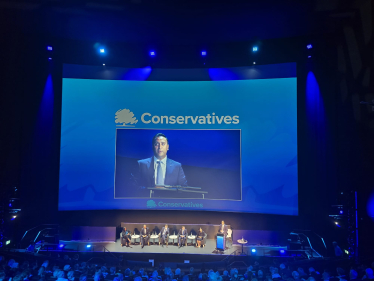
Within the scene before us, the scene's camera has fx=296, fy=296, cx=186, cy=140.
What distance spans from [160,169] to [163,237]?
7.66ft

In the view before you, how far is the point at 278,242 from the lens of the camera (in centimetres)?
1028

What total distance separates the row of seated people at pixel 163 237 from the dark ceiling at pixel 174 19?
6615 mm

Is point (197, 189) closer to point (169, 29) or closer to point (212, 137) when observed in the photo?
point (212, 137)

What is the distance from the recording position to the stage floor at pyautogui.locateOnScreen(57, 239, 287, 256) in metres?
9.41

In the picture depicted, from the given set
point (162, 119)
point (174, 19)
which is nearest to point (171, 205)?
point (162, 119)

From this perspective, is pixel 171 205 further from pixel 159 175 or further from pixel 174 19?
pixel 174 19

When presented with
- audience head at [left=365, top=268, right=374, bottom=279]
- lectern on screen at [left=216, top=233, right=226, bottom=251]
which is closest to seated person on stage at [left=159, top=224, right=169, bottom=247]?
lectern on screen at [left=216, top=233, right=226, bottom=251]

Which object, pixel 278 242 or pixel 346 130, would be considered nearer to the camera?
pixel 346 130

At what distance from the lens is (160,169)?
10.7 metres

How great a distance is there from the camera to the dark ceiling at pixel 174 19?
8148mm

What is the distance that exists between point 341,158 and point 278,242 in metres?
3.54

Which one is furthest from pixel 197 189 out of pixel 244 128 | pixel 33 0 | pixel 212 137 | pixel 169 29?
pixel 33 0

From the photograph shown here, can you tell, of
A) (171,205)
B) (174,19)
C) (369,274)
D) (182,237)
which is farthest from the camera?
(171,205)

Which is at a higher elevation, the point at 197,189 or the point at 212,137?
the point at 212,137
